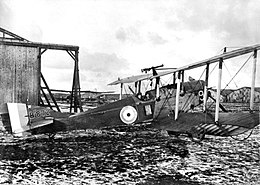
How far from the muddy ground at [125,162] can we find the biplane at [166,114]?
71 cm

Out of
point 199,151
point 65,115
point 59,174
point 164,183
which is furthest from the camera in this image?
point 65,115

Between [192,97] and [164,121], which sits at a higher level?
[192,97]

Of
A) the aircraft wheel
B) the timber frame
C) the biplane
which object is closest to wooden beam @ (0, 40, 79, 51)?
the timber frame

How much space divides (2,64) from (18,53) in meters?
1.25

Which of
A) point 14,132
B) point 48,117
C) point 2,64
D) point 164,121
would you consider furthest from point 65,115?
point 2,64

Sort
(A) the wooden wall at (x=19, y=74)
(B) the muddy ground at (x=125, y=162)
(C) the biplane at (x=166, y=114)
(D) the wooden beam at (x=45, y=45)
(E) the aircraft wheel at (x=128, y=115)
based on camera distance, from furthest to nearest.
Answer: (D) the wooden beam at (x=45, y=45)
(A) the wooden wall at (x=19, y=74)
(E) the aircraft wheel at (x=128, y=115)
(C) the biplane at (x=166, y=114)
(B) the muddy ground at (x=125, y=162)

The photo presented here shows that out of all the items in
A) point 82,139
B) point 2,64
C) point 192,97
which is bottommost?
point 82,139

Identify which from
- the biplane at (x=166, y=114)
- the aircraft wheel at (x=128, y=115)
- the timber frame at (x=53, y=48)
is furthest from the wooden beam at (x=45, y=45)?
the aircraft wheel at (x=128, y=115)

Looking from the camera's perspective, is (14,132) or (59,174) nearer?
(59,174)

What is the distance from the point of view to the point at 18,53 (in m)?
18.5

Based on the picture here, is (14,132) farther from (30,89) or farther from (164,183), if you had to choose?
(30,89)

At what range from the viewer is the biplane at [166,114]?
9039mm

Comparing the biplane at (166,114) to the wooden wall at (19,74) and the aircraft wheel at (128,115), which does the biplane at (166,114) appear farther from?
the wooden wall at (19,74)

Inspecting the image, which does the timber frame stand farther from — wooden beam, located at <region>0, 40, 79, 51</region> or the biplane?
the biplane
